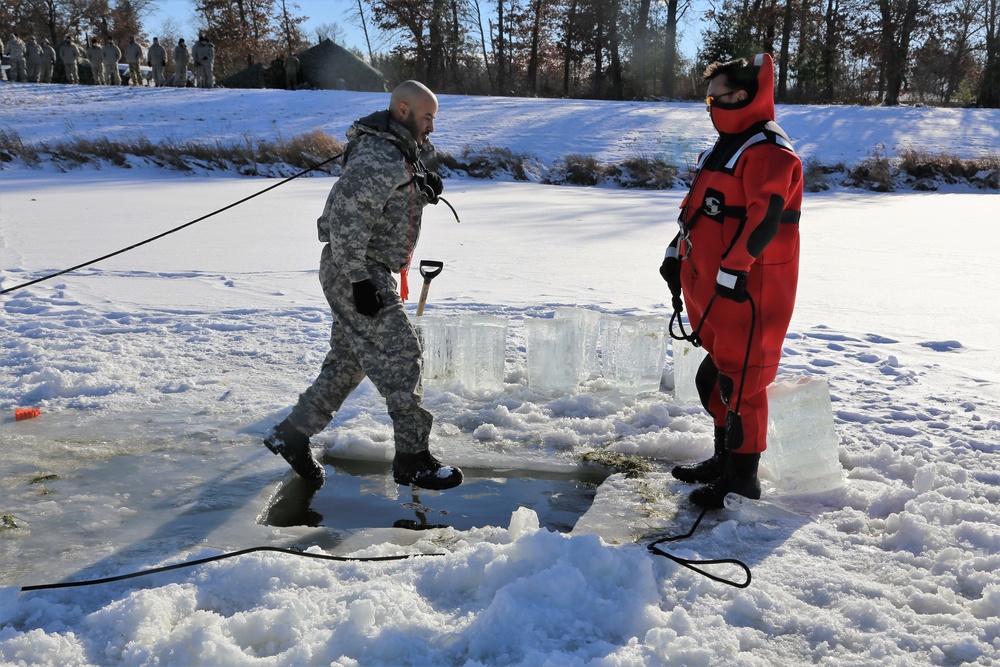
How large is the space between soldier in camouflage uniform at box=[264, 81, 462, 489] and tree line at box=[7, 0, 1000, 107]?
32.9 meters

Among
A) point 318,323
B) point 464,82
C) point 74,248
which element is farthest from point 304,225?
point 464,82

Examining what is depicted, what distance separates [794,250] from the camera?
3.53 metres

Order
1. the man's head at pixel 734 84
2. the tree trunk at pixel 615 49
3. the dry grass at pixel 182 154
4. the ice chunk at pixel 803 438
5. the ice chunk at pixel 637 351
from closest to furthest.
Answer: the man's head at pixel 734 84 → the ice chunk at pixel 803 438 → the ice chunk at pixel 637 351 → the dry grass at pixel 182 154 → the tree trunk at pixel 615 49

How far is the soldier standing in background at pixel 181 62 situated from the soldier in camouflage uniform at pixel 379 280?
32.7m

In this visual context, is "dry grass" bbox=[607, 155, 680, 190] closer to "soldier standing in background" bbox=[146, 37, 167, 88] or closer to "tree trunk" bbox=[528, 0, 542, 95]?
"soldier standing in background" bbox=[146, 37, 167, 88]

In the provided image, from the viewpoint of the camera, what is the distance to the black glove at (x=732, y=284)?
3.33 meters

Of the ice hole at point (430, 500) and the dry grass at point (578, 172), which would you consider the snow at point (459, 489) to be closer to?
the ice hole at point (430, 500)

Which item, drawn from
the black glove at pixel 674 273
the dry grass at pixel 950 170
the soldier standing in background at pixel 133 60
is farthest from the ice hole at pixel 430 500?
the soldier standing in background at pixel 133 60

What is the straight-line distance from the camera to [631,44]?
132 feet

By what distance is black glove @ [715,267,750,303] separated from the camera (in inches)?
131

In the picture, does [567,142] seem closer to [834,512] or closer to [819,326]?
[819,326]

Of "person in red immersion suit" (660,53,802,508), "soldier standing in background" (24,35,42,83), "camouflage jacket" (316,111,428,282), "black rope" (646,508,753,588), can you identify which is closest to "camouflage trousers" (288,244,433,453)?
"camouflage jacket" (316,111,428,282)

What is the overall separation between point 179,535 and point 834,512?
8.81 feet

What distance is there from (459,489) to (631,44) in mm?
39341
